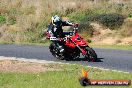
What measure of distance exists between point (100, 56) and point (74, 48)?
2.12m

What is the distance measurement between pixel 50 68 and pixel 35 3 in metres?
24.7

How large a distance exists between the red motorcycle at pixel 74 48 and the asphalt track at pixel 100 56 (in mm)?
294

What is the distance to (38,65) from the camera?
17.2m

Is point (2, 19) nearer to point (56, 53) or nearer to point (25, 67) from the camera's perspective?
point (56, 53)

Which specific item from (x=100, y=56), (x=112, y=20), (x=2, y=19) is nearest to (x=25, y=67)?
(x=100, y=56)

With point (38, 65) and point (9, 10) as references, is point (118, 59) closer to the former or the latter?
point (38, 65)

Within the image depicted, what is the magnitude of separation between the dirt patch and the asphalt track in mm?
1964

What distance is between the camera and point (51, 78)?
1419cm

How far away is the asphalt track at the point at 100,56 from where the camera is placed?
59.6 ft

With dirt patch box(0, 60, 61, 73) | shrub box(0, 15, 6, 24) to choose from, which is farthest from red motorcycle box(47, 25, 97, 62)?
shrub box(0, 15, 6, 24)

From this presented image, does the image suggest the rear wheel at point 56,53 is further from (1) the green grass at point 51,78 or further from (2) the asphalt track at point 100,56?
(1) the green grass at point 51,78

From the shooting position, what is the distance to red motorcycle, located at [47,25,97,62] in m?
18.9

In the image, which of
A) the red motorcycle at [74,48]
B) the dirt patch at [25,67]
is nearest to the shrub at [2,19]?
the red motorcycle at [74,48]

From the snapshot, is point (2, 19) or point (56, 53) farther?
point (2, 19)
